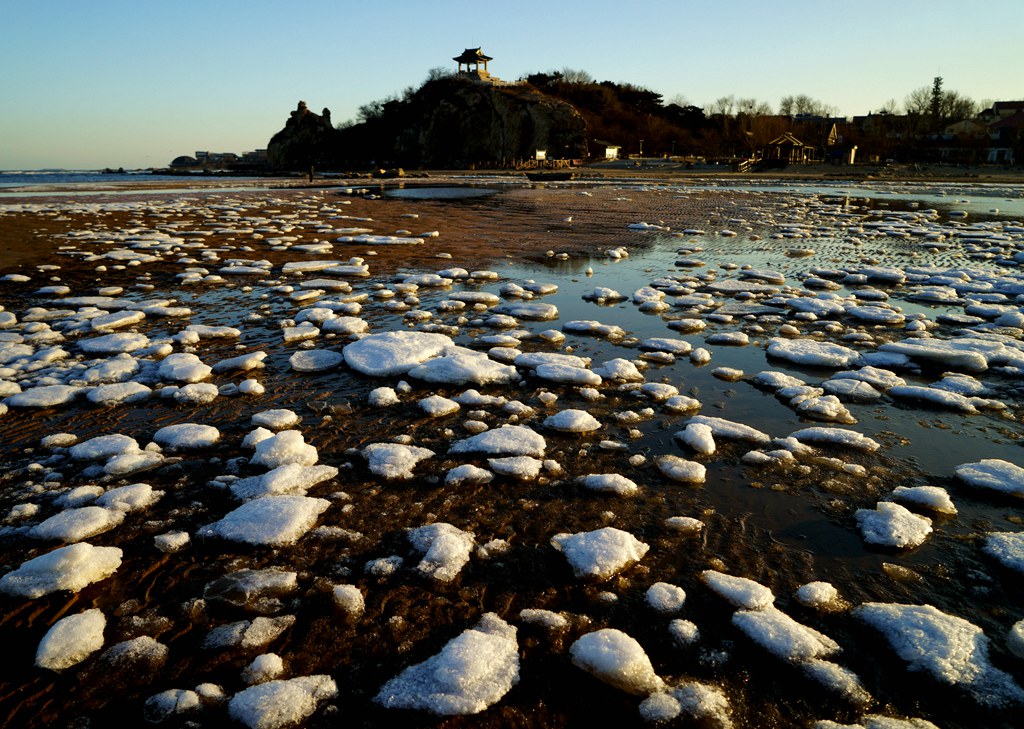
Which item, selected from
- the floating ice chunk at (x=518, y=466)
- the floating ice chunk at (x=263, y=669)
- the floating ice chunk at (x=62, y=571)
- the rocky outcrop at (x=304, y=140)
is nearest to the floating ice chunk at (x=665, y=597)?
the floating ice chunk at (x=518, y=466)

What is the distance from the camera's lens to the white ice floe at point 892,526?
6.84ft

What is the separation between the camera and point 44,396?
3.29 metres

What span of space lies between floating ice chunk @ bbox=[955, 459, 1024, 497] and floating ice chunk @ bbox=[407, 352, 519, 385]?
2.45 m

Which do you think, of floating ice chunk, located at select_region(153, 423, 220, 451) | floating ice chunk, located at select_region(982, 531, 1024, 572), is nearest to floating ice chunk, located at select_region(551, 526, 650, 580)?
floating ice chunk, located at select_region(982, 531, 1024, 572)

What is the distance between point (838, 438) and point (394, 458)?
90.9 inches

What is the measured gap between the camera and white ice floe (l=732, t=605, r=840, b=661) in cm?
159

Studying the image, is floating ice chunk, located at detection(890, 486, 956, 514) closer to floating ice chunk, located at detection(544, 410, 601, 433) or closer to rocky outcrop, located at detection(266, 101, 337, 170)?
floating ice chunk, located at detection(544, 410, 601, 433)

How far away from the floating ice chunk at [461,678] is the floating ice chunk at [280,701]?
0.54ft

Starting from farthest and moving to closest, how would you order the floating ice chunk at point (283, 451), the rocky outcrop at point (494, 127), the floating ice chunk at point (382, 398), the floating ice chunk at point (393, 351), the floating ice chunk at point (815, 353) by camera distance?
the rocky outcrop at point (494, 127), the floating ice chunk at point (815, 353), the floating ice chunk at point (393, 351), the floating ice chunk at point (382, 398), the floating ice chunk at point (283, 451)

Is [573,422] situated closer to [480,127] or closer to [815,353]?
[815,353]

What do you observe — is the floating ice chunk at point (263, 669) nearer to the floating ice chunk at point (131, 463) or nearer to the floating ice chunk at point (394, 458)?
the floating ice chunk at point (394, 458)

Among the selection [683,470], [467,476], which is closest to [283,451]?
[467,476]

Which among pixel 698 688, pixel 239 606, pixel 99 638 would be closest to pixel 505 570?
pixel 698 688

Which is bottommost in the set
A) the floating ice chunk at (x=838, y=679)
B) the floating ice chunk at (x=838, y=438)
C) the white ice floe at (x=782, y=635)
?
the floating ice chunk at (x=838, y=679)
